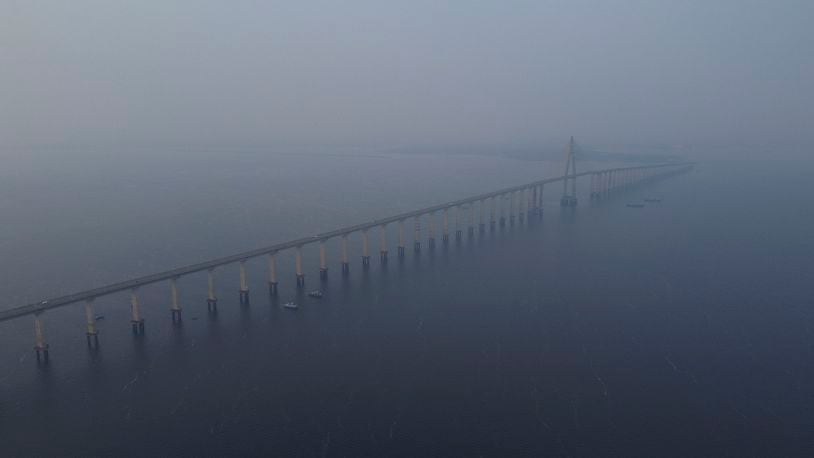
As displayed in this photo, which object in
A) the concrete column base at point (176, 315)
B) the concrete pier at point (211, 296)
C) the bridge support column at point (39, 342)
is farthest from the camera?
the concrete pier at point (211, 296)

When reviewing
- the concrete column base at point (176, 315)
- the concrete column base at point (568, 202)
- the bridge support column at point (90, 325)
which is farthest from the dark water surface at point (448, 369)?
the concrete column base at point (568, 202)

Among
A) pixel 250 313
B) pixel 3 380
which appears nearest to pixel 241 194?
pixel 250 313

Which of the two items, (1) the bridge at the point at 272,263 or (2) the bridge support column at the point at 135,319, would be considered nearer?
(1) the bridge at the point at 272,263

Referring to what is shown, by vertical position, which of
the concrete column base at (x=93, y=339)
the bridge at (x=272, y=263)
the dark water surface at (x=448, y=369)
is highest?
the bridge at (x=272, y=263)

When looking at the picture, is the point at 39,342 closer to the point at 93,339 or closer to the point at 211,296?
the point at 93,339

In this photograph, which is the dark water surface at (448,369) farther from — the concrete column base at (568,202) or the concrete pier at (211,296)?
the concrete column base at (568,202)

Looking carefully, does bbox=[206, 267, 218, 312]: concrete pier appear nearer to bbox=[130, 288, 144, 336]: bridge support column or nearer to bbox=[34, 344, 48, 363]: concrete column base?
bbox=[130, 288, 144, 336]: bridge support column

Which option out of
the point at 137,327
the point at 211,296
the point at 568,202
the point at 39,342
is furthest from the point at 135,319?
the point at 568,202

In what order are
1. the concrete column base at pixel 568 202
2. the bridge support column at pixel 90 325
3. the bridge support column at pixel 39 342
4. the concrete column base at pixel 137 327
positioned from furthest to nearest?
the concrete column base at pixel 568 202, the concrete column base at pixel 137 327, the bridge support column at pixel 90 325, the bridge support column at pixel 39 342
